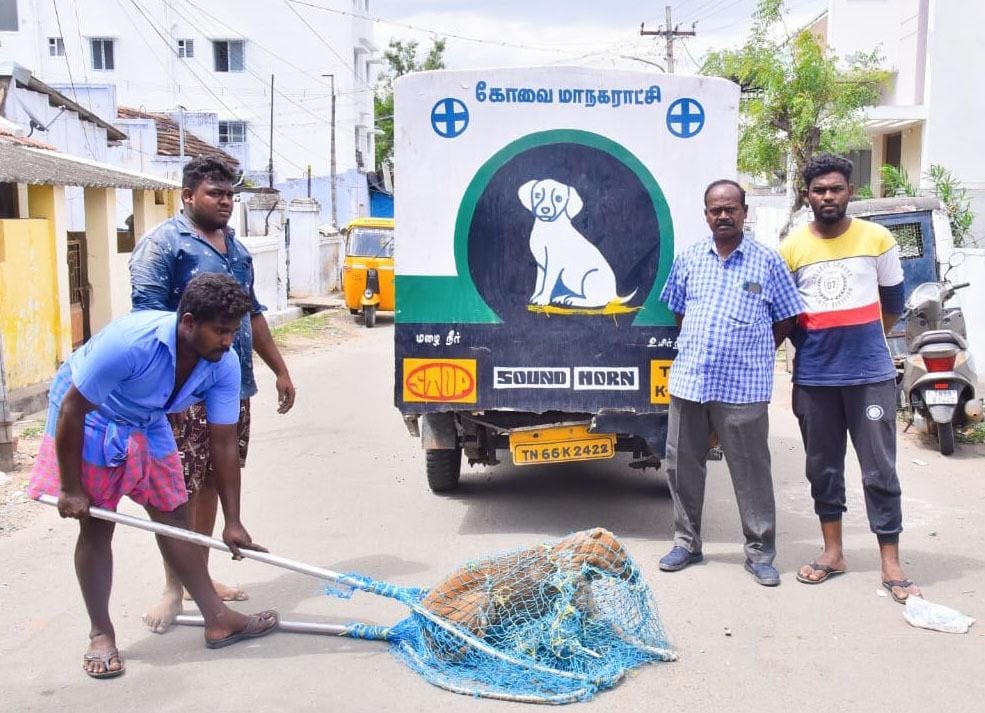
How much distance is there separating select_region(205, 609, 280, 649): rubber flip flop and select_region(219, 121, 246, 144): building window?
138 feet

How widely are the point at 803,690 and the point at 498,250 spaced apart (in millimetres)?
3036

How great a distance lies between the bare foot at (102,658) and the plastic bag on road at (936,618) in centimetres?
333

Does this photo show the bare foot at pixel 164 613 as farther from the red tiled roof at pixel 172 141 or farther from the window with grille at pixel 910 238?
the red tiled roof at pixel 172 141

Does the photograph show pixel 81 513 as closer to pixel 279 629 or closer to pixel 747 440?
pixel 279 629

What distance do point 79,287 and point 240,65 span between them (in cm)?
3267

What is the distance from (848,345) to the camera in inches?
201

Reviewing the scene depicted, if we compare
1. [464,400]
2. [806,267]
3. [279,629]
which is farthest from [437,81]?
[279,629]

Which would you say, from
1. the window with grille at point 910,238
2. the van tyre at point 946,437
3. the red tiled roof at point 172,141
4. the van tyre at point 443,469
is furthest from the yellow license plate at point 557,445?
the red tiled roof at point 172,141

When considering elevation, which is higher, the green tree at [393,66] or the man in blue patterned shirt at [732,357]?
the green tree at [393,66]

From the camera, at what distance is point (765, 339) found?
5258 mm

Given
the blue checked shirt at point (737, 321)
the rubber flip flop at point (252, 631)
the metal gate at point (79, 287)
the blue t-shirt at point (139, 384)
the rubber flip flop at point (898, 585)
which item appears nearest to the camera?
the blue t-shirt at point (139, 384)

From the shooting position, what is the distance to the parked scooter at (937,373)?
26.2ft

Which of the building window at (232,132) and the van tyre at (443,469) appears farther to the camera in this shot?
the building window at (232,132)

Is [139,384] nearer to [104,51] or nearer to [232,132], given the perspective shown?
[232,132]
